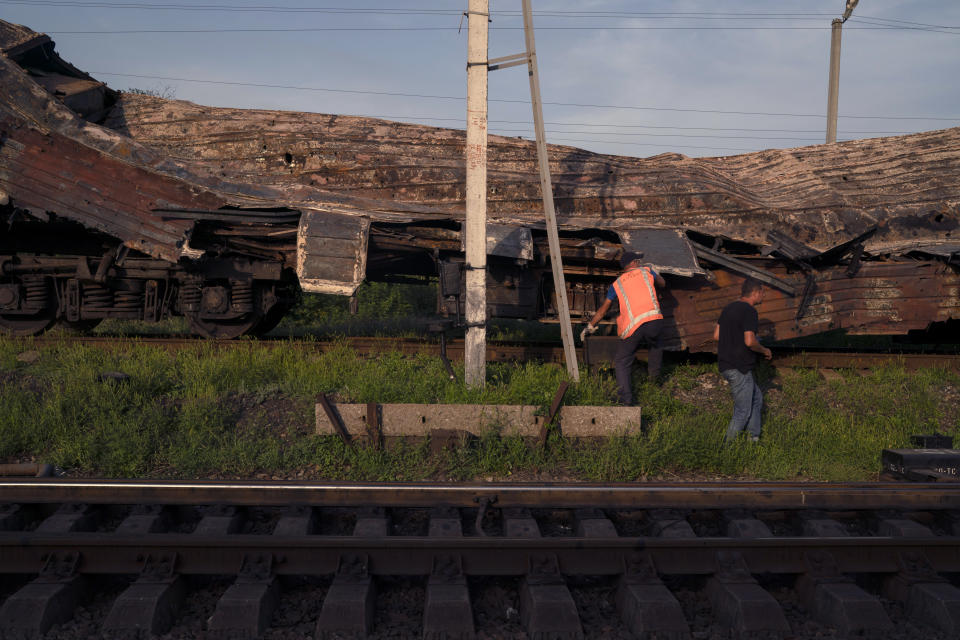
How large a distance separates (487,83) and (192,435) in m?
4.01

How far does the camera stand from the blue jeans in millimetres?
5965

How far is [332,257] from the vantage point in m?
7.43

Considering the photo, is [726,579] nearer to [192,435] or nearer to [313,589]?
[313,589]

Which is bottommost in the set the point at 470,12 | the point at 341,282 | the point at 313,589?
the point at 313,589

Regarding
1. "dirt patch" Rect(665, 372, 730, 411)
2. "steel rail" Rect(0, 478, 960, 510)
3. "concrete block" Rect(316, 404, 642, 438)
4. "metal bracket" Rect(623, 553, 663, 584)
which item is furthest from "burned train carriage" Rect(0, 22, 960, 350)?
"metal bracket" Rect(623, 553, 663, 584)

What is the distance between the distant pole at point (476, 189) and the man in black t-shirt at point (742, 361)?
231 cm

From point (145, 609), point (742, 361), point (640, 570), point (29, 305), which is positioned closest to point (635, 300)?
point (742, 361)

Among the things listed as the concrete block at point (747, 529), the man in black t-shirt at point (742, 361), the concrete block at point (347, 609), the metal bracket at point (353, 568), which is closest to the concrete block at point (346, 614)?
the concrete block at point (347, 609)

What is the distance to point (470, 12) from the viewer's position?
5.88 metres

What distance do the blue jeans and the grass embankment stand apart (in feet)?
0.47

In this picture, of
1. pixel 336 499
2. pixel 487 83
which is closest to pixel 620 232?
pixel 487 83

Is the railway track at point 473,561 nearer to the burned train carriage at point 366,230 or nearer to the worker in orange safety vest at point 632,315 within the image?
the worker in orange safety vest at point 632,315

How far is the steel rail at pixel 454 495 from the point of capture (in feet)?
12.7

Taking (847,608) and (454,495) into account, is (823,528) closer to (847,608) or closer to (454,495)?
(847,608)
